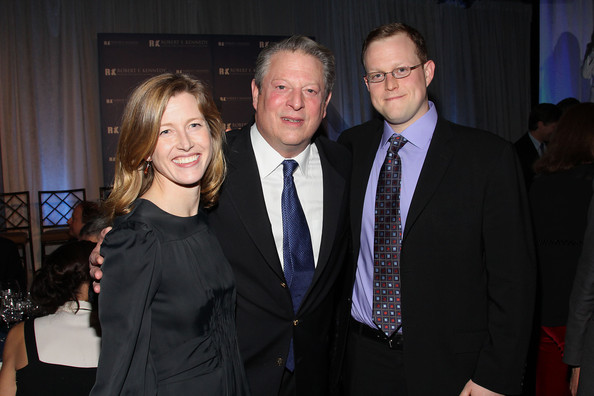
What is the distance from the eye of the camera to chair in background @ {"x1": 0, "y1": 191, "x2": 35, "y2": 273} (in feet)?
21.5

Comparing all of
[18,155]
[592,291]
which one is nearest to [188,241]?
[592,291]

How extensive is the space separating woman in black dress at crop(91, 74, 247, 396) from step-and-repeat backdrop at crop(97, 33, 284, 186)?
5224 millimetres

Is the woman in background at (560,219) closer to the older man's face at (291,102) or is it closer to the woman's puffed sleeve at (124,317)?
the older man's face at (291,102)

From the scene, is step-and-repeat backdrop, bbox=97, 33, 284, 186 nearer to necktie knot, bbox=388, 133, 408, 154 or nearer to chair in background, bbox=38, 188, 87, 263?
chair in background, bbox=38, 188, 87, 263

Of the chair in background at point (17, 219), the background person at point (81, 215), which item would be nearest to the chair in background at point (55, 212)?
the chair in background at point (17, 219)

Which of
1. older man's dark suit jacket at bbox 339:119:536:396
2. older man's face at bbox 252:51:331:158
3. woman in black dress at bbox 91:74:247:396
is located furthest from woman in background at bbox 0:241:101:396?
older man's dark suit jacket at bbox 339:119:536:396

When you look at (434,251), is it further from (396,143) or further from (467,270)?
(396,143)

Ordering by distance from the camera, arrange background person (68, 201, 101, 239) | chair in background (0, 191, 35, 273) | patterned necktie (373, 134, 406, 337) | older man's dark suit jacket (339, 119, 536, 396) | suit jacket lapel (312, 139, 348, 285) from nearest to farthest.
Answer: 1. older man's dark suit jacket (339, 119, 536, 396)
2. patterned necktie (373, 134, 406, 337)
3. suit jacket lapel (312, 139, 348, 285)
4. background person (68, 201, 101, 239)
5. chair in background (0, 191, 35, 273)

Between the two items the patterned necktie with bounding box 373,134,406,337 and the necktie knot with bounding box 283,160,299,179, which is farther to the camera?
the necktie knot with bounding box 283,160,299,179

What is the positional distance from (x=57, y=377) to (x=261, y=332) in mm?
878

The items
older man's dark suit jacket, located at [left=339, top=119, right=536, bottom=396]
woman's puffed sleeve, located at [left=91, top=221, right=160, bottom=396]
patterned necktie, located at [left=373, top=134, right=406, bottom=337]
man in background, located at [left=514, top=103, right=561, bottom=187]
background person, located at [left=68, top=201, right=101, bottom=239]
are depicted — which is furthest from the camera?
man in background, located at [left=514, top=103, right=561, bottom=187]

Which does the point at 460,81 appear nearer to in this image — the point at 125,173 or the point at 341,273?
the point at 341,273

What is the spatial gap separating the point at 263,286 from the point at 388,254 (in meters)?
0.48

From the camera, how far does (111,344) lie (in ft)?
4.58
